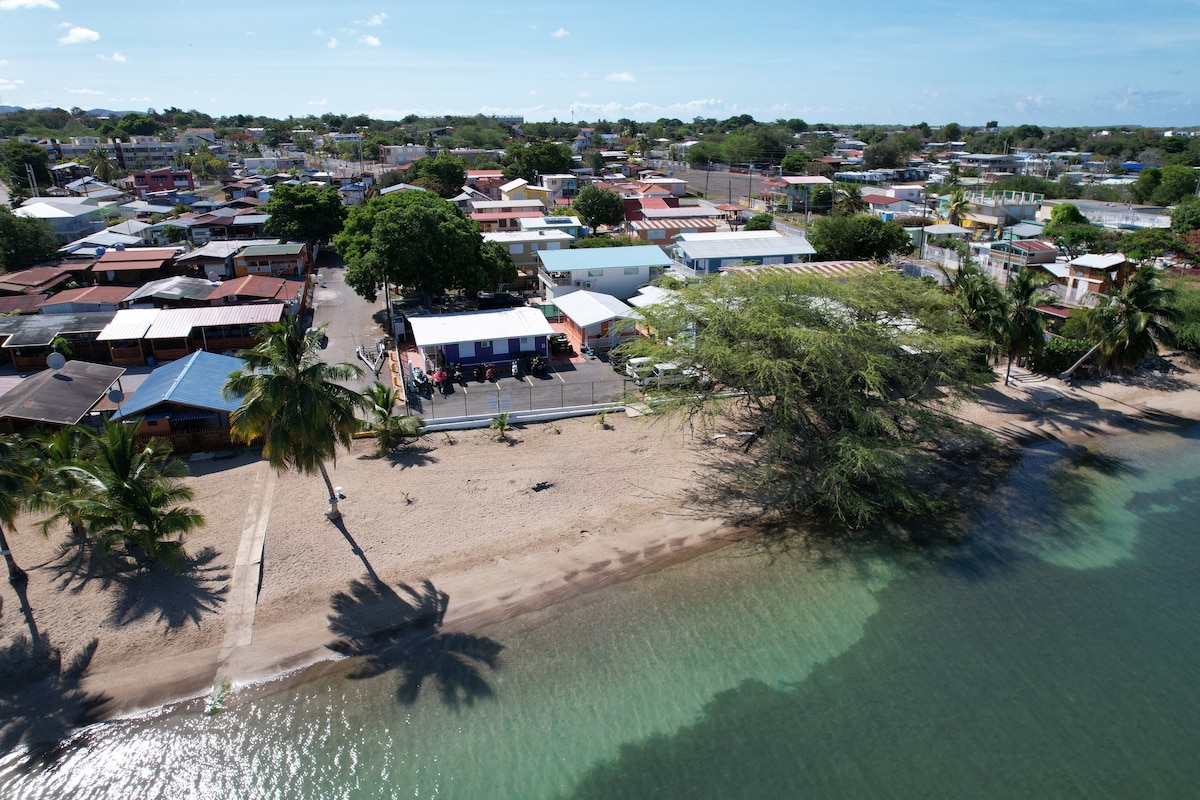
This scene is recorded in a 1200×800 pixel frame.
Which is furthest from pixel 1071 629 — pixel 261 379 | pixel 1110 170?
pixel 1110 170

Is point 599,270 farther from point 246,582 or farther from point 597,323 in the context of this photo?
point 246,582

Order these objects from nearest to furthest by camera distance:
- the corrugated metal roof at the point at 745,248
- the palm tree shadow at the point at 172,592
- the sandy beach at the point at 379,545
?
the sandy beach at the point at 379,545 < the palm tree shadow at the point at 172,592 < the corrugated metal roof at the point at 745,248

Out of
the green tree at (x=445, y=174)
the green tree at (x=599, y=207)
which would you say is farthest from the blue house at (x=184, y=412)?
the green tree at (x=445, y=174)

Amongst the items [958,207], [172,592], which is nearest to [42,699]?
[172,592]

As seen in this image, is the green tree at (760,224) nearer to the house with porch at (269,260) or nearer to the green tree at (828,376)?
the house with porch at (269,260)

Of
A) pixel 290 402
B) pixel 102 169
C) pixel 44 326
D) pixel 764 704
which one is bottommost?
pixel 764 704

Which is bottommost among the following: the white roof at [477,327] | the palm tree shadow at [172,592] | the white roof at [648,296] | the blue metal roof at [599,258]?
the palm tree shadow at [172,592]

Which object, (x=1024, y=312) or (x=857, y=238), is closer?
(x=1024, y=312)
